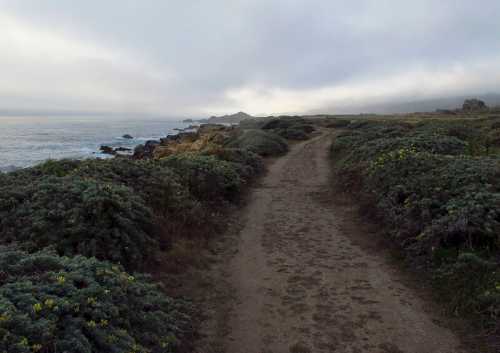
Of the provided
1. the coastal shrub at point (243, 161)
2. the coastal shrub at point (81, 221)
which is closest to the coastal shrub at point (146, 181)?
the coastal shrub at point (81, 221)

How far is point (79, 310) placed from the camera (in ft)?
12.0

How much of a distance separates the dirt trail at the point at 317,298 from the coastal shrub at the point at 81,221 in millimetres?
1972

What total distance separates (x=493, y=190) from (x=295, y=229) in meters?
4.53

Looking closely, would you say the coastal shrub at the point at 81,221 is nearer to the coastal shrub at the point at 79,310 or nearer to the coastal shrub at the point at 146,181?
the coastal shrub at the point at 79,310

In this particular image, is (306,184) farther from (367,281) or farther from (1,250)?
(1,250)

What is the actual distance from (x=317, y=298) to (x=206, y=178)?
22.2 ft

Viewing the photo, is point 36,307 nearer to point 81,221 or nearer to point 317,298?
point 81,221

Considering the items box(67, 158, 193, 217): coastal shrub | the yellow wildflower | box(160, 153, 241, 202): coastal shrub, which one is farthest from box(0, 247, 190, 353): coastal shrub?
box(160, 153, 241, 202): coastal shrub

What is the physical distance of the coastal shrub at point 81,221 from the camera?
599 cm

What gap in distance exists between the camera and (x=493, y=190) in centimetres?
730

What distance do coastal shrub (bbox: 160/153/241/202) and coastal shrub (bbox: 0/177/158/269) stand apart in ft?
12.2

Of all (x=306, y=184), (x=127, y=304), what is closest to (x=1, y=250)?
(x=127, y=304)

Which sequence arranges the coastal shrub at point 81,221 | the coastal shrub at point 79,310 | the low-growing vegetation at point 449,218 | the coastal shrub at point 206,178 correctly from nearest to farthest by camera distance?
1. the coastal shrub at point 79,310
2. the low-growing vegetation at point 449,218
3. the coastal shrub at point 81,221
4. the coastal shrub at point 206,178

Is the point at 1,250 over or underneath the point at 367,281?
over
